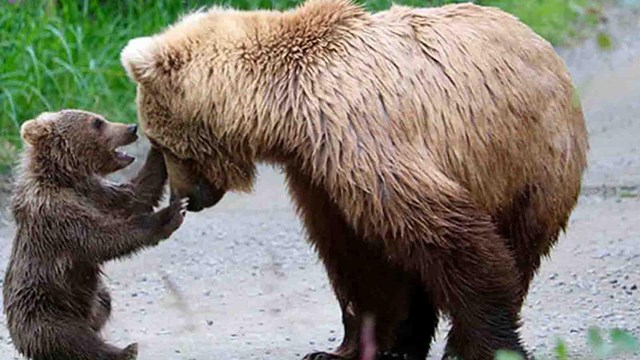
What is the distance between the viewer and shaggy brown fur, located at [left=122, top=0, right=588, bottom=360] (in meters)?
5.41

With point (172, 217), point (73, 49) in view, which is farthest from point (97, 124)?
point (73, 49)

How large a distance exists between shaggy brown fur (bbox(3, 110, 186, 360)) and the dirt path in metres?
Answer: 0.89

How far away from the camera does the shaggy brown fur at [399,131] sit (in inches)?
213

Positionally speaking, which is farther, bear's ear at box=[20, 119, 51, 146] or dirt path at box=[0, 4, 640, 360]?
dirt path at box=[0, 4, 640, 360]

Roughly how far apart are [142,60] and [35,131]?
0.55 metres

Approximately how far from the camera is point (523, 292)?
5766 millimetres

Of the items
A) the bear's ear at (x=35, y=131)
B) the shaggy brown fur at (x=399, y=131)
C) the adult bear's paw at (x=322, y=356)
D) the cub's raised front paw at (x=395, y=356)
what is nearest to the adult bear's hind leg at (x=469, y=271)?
the shaggy brown fur at (x=399, y=131)

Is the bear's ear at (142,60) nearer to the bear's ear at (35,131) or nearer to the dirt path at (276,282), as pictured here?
the bear's ear at (35,131)

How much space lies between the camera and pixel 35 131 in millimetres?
5949

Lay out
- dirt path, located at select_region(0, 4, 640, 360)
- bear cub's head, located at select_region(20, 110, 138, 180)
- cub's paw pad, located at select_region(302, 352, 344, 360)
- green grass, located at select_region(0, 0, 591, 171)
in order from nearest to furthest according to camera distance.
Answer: bear cub's head, located at select_region(20, 110, 138, 180)
cub's paw pad, located at select_region(302, 352, 344, 360)
dirt path, located at select_region(0, 4, 640, 360)
green grass, located at select_region(0, 0, 591, 171)

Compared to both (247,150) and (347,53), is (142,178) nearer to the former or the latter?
(247,150)

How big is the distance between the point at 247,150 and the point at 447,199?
809 mm

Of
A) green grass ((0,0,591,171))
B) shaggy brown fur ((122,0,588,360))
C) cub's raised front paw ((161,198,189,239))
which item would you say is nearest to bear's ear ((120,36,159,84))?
shaggy brown fur ((122,0,588,360))

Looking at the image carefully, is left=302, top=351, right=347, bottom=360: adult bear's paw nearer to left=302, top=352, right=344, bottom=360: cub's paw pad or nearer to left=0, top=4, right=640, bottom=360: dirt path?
left=302, top=352, right=344, bottom=360: cub's paw pad
